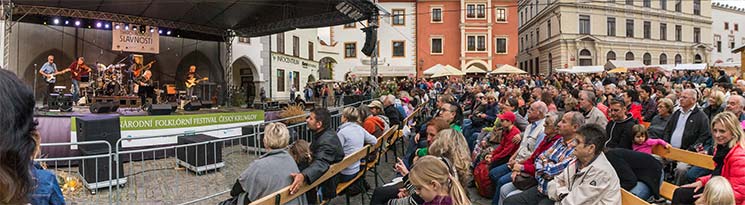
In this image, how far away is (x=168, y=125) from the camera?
955 cm

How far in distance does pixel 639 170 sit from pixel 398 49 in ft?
125

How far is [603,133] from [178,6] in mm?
15900

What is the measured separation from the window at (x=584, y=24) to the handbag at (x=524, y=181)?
44.2 metres

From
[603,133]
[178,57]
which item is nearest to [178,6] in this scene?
[178,57]

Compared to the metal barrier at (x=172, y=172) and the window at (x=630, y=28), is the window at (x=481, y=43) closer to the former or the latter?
the window at (x=630, y=28)

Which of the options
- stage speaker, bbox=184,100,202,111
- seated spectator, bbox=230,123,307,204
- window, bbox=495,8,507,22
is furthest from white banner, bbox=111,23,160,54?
window, bbox=495,8,507,22

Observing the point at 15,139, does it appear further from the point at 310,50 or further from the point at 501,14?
the point at 501,14

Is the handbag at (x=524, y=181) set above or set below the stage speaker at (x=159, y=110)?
below

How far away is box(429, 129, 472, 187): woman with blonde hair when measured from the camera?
12.3 ft

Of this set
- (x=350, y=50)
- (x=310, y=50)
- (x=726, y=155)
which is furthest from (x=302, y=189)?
(x=350, y=50)

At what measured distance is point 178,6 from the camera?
16.2 m

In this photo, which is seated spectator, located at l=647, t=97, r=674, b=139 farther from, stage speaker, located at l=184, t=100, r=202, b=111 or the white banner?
the white banner

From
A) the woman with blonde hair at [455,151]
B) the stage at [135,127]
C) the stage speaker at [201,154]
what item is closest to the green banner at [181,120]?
the stage at [135,127]

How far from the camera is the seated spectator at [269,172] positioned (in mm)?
3623
